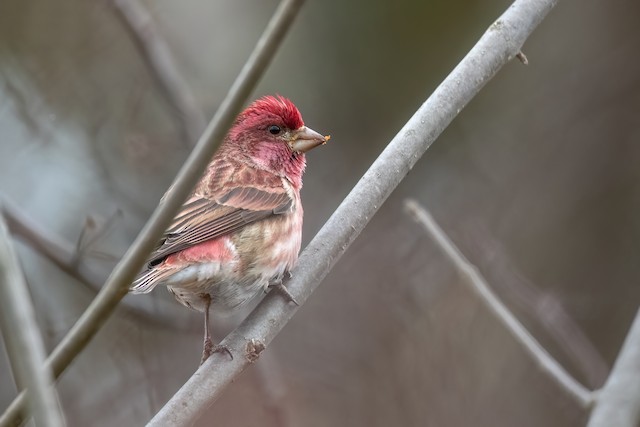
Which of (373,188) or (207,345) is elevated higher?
(373,188)

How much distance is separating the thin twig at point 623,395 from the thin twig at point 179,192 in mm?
1686

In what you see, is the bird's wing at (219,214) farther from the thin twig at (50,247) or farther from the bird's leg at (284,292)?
the thin twig at (50,247)

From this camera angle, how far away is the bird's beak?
18.1 ft

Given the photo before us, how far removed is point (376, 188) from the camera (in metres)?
4.16

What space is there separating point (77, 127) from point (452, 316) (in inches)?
138

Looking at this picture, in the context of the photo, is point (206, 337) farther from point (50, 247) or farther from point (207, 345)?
point (50, 247)

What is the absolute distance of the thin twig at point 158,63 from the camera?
6367mm

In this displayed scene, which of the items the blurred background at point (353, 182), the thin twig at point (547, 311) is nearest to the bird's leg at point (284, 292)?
the blurred background at point (353, 182)

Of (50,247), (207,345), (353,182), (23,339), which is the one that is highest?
(23,339)

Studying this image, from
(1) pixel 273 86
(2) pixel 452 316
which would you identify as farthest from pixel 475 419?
(1) pixel 273 86

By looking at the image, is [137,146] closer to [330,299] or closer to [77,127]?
[77,127]

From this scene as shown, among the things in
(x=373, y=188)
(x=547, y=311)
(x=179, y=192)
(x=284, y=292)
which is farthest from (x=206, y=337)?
(x=547, y=311)

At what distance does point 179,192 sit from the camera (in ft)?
9.24

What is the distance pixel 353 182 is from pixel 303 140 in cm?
331
